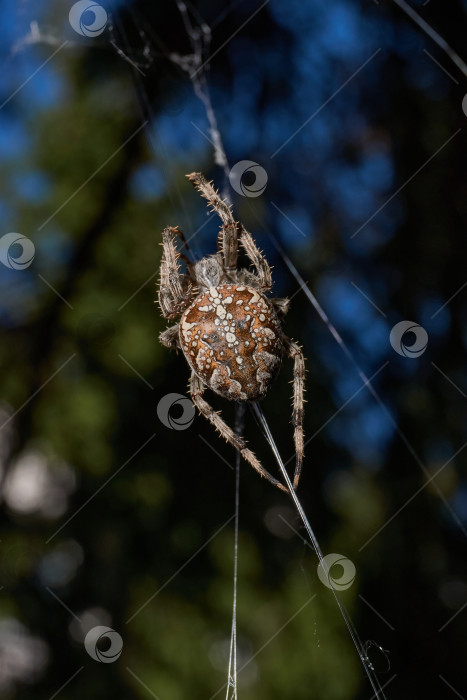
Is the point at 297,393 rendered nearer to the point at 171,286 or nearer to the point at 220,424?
the point at 220,424

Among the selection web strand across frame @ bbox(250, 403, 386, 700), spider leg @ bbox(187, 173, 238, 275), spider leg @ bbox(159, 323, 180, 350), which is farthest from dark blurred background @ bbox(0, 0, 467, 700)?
spider leg @ bbox(187, 173, 238, 275)

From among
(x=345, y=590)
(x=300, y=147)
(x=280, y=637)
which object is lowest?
(x=345, y=590)

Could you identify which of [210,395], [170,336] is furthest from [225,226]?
[210,395]

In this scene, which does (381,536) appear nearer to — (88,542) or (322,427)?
(322,427)

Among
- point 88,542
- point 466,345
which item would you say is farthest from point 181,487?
point 466,345

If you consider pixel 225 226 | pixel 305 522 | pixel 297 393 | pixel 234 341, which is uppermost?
pixel 225 226

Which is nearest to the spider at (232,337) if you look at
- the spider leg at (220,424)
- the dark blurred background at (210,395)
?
the spider leg at (220,424)

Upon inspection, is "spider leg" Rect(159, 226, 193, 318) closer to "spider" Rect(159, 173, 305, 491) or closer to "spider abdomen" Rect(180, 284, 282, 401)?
"spider" Rect(159, 173, 305, 491)
